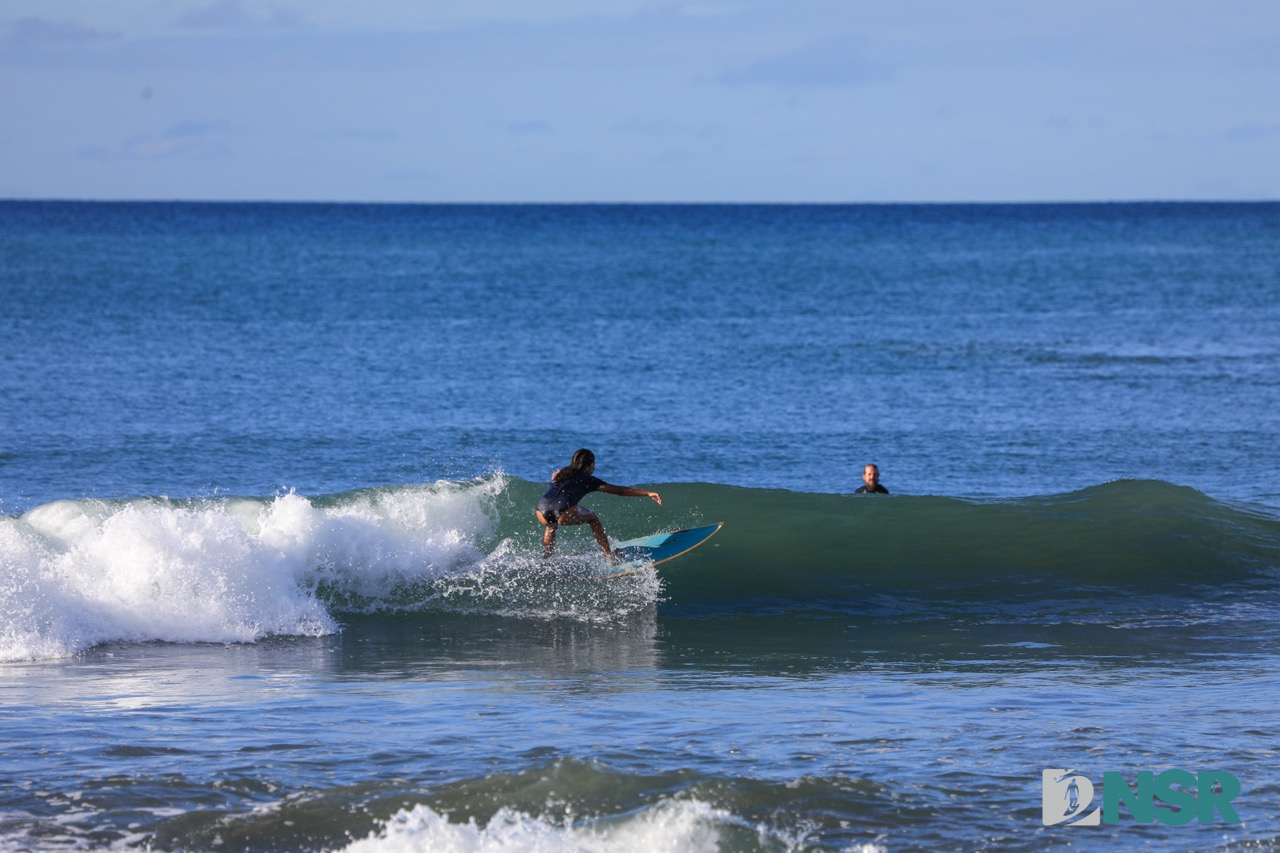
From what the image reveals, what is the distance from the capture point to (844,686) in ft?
37.8

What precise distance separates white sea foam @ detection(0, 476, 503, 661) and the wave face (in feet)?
0.08

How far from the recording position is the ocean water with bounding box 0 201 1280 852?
28.1ft

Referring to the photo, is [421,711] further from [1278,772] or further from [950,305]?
[950,305]

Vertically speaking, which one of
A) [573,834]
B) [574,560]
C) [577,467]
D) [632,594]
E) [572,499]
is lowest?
[573,834]

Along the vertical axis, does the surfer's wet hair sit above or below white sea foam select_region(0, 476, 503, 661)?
above

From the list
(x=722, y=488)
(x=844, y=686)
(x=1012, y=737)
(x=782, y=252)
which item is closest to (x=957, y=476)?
(x=722, y=488)

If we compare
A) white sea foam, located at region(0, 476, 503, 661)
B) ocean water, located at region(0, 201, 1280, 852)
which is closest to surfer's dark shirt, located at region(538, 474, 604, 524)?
ocean water, located at region(0, 201, 1280, 852)

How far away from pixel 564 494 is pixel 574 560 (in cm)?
80

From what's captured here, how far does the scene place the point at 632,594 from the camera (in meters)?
15.5

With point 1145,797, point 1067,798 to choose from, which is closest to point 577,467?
point 1067,798

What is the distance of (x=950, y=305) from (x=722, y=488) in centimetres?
3682

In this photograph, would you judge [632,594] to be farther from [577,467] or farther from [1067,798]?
[1067,798]

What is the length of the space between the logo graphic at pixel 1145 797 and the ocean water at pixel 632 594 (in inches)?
2.9

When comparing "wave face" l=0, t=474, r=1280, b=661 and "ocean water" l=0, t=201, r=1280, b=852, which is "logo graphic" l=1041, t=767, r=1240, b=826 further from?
"wave face" l=0, t=474, r=1280, b=661
